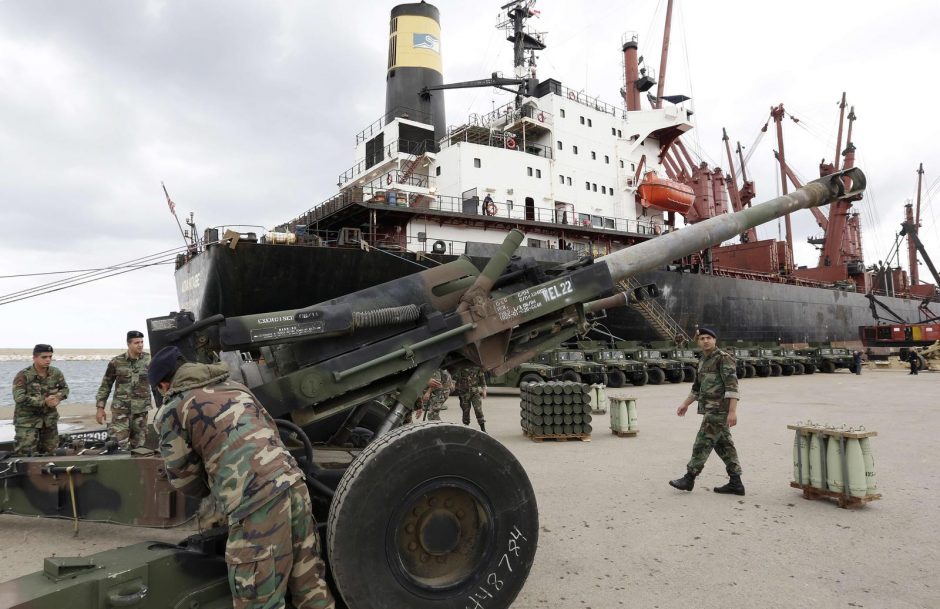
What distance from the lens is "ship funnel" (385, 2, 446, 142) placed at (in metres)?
24.6

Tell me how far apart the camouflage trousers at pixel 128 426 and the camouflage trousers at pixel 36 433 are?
698 millimetres

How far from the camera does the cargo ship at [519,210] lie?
14.6 meters

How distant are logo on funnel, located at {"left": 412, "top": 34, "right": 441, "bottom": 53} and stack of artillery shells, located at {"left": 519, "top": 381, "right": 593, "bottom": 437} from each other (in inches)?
850

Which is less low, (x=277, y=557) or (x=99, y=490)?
(x=277, y=557)

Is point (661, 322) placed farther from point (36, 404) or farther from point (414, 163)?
point (36, 404)

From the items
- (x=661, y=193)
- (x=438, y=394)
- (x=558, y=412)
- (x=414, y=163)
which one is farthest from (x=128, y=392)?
(x=661, y=193)

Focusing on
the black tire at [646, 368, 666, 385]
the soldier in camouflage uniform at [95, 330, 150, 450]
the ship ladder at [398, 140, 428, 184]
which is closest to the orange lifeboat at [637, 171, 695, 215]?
the black tire at [646, 368, 666, 385]

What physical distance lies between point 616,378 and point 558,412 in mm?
9848

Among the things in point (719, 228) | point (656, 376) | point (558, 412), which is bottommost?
point (656, 376)

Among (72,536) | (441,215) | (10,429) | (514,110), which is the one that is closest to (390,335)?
(72,536)

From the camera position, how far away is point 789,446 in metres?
7.51

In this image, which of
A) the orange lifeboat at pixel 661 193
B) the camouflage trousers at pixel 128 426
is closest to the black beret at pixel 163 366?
the camouflage trousers at pixel 128 426

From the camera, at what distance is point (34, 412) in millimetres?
6090

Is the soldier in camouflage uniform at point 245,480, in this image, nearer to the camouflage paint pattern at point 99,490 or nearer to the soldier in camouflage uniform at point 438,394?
the camouflage paint pattern at point 99,490
